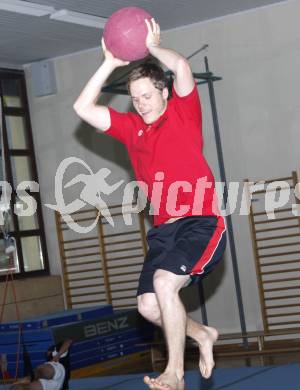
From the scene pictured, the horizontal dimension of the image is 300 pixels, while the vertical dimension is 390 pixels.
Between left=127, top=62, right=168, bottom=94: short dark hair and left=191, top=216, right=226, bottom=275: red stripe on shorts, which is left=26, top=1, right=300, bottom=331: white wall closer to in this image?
left=191, top=216, right=226, bottom=275: red stripe on shorts

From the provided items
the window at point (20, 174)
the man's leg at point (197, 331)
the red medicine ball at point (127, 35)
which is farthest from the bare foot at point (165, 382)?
the window at point (20, 174)

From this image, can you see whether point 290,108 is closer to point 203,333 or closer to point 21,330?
point 21,330

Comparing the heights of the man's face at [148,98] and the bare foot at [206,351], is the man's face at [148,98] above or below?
above

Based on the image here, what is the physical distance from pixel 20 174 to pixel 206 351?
5.95m

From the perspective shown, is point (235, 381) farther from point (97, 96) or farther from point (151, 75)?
point (151, 75)

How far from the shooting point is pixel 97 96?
406cm

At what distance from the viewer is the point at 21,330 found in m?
7.95

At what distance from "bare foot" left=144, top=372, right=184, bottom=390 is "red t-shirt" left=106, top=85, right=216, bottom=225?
2.46 ft

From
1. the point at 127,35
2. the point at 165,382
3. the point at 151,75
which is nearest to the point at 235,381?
the point at 165,382

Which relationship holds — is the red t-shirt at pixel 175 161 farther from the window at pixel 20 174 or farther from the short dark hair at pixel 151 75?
the window at pixel 20 174

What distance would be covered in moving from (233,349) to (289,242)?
119cm

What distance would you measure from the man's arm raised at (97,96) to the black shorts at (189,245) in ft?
1.95

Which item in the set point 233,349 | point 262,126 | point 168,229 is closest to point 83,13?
point 262,126

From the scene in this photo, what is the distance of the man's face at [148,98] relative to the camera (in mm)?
3840
